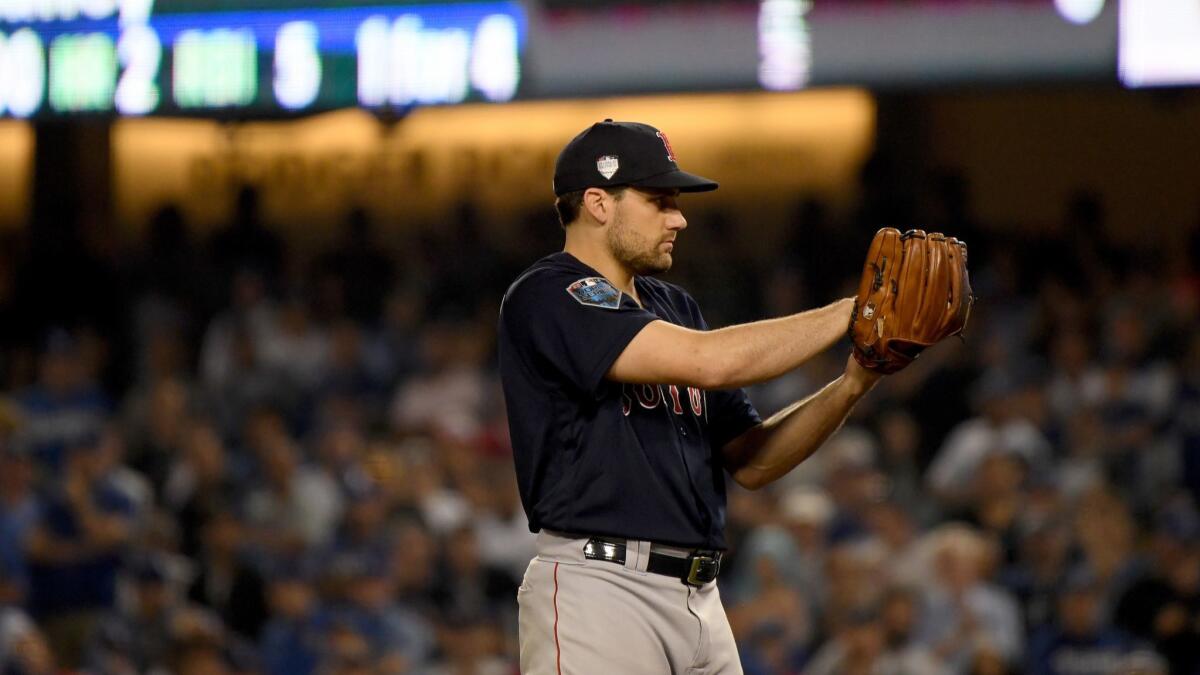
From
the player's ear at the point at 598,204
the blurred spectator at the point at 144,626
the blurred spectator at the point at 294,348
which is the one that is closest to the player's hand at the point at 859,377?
the player's ear at the point at 598,204

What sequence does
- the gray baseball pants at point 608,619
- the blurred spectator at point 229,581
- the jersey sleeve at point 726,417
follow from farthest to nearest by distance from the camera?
the blurred spectator at point 229,581 < the jersey sleeve at point 726,417 < the gray baseball pants at point 608,619

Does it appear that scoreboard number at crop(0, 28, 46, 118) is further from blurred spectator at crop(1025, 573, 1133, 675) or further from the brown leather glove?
the brown leather glove

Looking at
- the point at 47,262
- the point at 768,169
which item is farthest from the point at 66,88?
the point at 768,169

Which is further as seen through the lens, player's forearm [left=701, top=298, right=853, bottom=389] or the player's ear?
the player's ear

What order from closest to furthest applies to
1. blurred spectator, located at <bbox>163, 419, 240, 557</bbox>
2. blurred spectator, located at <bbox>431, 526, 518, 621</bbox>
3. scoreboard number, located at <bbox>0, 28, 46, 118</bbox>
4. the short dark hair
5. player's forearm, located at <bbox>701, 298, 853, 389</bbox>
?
1. player's forearm, located at <bbox>701, 298, 853, 389</bbox>
2. the short dark hair
3. scoreboard number, located at <bbox>0, 28, 46, 118</bbox>
4. blurred spectator, located at <bbox>431, 526, 518, 621</bbox>
5. blurred spectator, located at <bbox>163, 419, 240, 557</bbox>

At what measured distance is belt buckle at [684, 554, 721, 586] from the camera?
3.07 m

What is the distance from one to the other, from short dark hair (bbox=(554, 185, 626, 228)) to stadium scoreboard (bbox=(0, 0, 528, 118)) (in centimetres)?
293

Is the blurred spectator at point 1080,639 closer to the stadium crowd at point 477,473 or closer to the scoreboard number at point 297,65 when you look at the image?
the stadium crowd at point 477,473

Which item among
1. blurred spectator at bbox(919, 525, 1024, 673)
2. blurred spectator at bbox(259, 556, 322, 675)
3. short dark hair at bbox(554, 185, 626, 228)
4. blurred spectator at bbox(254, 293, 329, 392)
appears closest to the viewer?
short dark hair at bbox(554, 185, 626, 228)

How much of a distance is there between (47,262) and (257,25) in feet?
13.2

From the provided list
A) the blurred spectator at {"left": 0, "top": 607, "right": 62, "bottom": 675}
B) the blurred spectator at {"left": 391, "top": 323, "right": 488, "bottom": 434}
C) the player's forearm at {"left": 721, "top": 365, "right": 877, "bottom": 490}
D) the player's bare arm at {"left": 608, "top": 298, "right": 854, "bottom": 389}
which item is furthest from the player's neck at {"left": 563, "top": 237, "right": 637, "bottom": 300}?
the blurred spectator at {"left": 391, "top": 323, "right": 488, "bottom": 434}

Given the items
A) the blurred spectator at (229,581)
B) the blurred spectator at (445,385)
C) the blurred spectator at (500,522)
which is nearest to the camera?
the blurred spectator at (500,522)

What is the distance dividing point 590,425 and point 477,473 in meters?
4.69

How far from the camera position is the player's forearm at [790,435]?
10.3 ft
